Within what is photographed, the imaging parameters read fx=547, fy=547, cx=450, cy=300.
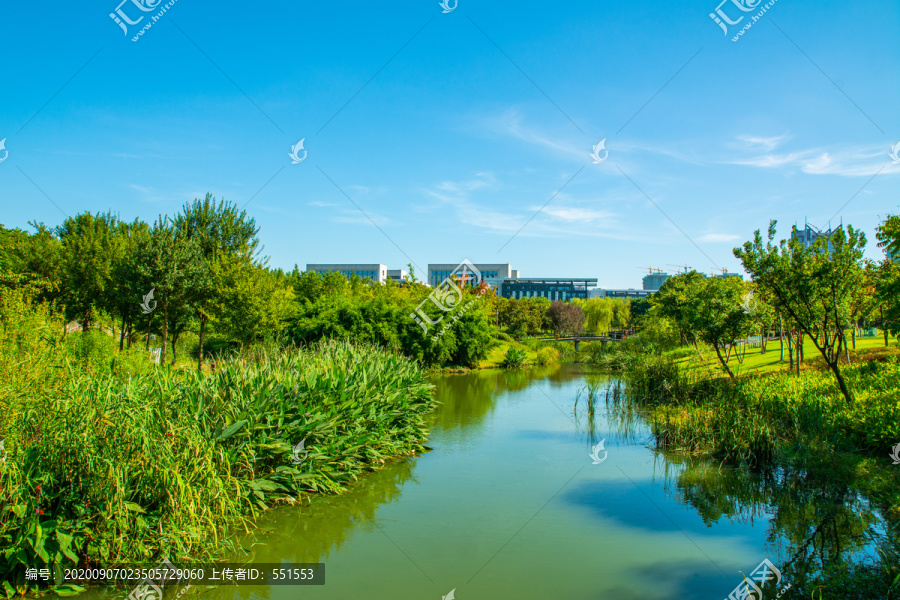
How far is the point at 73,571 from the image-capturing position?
17.5 ft

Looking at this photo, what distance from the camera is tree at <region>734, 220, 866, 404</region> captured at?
11.2 meters

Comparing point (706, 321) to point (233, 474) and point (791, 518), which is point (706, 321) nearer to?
point (791, 518)

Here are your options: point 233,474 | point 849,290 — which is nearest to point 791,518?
point 849,290

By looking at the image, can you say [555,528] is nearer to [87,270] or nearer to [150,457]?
[150,457]

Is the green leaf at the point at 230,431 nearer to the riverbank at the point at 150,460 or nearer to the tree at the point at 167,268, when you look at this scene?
the riverbank at the point at 150,460

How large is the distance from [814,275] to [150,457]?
12424 millimetres

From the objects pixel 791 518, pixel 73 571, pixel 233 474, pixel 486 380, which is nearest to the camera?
pixel 73 571

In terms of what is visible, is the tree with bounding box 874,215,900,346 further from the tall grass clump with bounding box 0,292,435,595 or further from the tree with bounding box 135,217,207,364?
the tree with bounding box 135,217,207,364

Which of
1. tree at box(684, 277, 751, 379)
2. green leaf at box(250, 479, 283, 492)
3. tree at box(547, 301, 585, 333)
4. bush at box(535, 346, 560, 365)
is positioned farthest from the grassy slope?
tree at box(547, 301, 585, 333)

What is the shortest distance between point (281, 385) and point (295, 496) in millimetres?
1781

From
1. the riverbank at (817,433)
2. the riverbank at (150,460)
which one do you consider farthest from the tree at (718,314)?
the riverbank at (150,460)

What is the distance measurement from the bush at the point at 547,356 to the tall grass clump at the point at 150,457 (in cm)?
2753

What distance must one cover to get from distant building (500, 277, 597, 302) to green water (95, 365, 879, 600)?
Answer: 3821 inches

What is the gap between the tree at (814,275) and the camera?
11.2m
